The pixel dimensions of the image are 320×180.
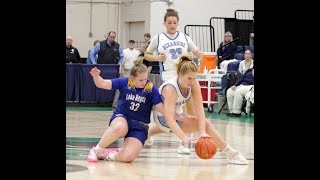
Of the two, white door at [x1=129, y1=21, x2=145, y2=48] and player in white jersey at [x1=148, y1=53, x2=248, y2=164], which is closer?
player in white jersey at [x1=148, y1=53, x2=248, y2=164]

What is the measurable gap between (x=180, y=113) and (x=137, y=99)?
0.48m

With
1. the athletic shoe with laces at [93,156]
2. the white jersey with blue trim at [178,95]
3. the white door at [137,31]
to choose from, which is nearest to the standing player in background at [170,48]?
the white jersey with blue trim at [178,95]

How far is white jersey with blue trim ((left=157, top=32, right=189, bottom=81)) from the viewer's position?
351 inches

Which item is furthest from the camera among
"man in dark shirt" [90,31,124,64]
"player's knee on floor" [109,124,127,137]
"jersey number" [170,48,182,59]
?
"man in dark shirt" [90,31,124,64]

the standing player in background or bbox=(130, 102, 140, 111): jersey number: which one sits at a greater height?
the standing player in background

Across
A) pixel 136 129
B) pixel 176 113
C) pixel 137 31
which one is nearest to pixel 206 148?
pixel 176 113

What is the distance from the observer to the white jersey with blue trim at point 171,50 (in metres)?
8.91

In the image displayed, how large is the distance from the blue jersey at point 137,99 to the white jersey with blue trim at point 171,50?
1.60 meters

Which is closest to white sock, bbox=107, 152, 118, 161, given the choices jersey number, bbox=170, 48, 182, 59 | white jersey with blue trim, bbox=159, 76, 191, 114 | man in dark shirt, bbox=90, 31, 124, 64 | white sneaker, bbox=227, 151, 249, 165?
white jersey with blue trim, bbox=159, 76, 191, 114

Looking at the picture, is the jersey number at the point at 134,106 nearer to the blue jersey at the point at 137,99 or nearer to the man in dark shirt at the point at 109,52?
the blue jersey at the point at 137,99

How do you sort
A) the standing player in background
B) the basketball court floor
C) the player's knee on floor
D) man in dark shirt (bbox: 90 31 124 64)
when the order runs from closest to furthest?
the basketball court floor → the player's knee on floor → the standing player in background → man in dark shirt (bbox: 90 31 124 64)

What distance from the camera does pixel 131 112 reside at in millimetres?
7332

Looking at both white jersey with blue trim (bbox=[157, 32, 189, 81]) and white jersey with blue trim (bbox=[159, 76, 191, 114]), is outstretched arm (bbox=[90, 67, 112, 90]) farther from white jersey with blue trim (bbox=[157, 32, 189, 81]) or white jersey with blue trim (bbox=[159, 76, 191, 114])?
white jersey with blue trim (bbox=[157, 32, 189, 81])
